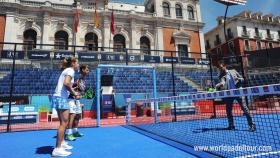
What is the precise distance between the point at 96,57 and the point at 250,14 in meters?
41.8

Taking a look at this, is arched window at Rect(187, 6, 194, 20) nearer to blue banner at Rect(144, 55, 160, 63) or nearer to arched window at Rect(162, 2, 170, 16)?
arched window at Rect(162, 2, 170, 16)

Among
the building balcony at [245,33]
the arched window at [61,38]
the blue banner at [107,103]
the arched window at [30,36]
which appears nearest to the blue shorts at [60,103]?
the blue banner at [107,103]

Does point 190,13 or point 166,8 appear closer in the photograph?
point 166,8

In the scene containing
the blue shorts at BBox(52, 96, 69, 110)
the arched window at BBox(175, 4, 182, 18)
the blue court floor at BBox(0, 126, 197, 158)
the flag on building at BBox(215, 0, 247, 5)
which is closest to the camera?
the blue court floor at BBox(0, 126, 197, 158)

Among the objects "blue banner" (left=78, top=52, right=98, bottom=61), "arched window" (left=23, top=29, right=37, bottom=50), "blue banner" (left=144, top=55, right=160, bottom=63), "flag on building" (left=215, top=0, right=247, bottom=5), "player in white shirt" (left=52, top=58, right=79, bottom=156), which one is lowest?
"player in white shirt" (left=52, top=58, right=79, bottom=156)

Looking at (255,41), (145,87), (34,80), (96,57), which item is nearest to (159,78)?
(145,87)

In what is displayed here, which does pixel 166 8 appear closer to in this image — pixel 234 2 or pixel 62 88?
pixel 234 2

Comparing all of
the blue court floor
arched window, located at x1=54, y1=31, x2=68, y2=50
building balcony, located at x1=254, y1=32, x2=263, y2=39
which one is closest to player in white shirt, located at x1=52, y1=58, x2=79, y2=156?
the blue court floor

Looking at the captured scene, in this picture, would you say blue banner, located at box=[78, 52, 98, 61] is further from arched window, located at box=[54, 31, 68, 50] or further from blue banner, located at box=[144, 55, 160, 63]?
arched window, located at box=[54, 31, 68, 50]

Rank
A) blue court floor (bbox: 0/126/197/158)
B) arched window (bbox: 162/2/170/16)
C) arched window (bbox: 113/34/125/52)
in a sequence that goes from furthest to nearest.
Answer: arched window (bbox: 162/2/170/16) → arched window (bbox: 113/34/125/52) → blue court floor (bbox: 0/126/197/158)

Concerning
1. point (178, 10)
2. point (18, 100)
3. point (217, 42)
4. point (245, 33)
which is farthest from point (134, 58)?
point (217, 42)

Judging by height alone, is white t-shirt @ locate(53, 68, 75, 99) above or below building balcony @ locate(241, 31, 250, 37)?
below

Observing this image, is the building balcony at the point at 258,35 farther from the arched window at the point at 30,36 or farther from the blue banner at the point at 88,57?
the arched window at the point at 30,36

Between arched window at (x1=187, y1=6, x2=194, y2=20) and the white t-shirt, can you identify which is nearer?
the white t-shirt
